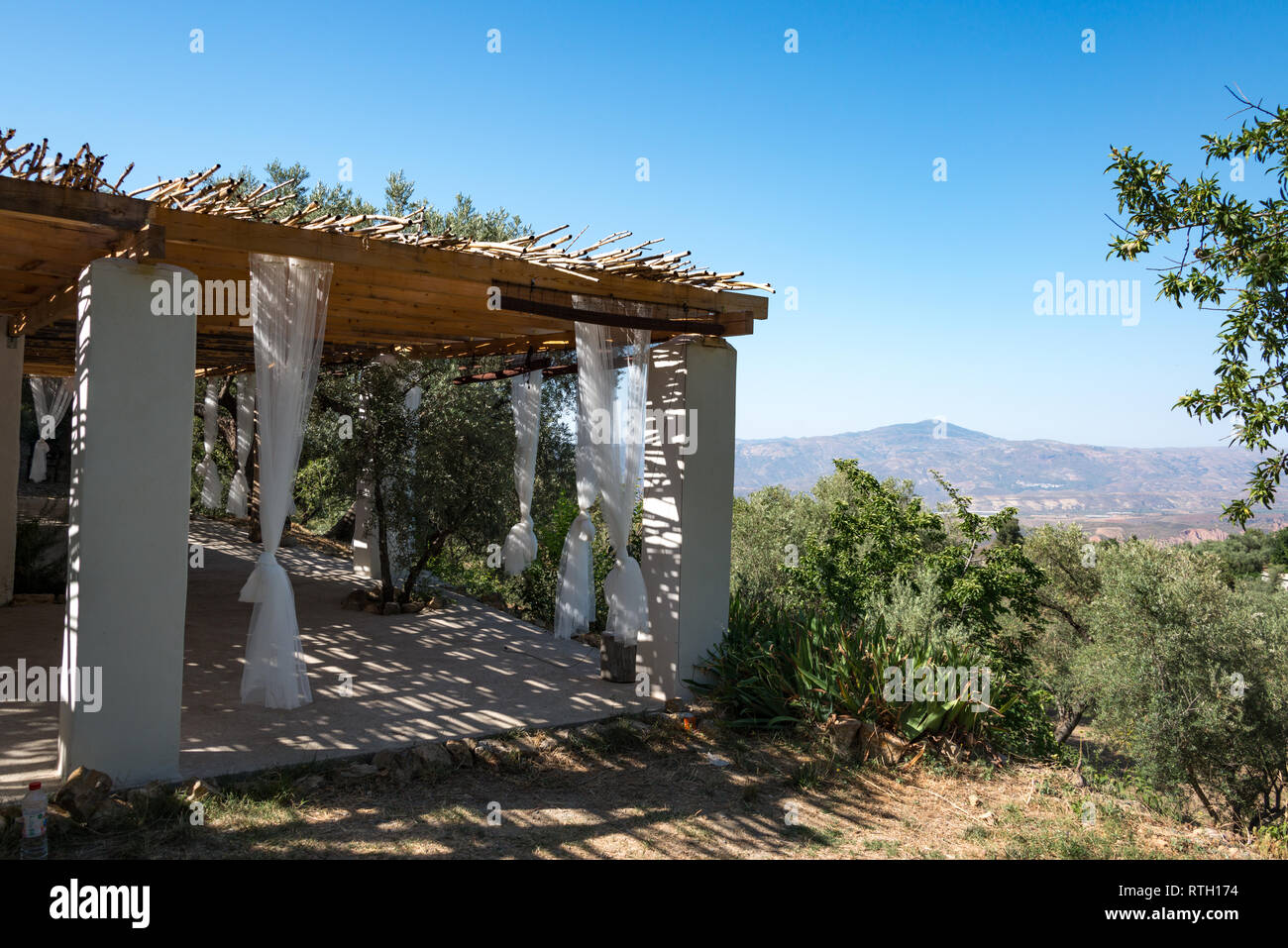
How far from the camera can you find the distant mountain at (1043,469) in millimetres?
70850

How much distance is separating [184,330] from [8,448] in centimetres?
536

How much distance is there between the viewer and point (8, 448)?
7852 millimetres

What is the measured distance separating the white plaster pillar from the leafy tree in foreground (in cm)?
992

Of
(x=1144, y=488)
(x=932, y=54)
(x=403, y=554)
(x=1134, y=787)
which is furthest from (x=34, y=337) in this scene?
(x=1144, y=488)

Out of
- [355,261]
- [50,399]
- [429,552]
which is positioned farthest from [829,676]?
[50,399]

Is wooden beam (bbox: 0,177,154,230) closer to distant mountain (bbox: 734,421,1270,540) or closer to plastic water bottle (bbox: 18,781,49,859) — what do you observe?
plastic water bottle (bbox: 18,781,49,859)

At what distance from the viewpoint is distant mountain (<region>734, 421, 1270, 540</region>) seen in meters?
70.9

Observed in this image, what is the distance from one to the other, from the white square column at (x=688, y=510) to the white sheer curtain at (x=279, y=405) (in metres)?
2.58

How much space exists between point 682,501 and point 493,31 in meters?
4.76

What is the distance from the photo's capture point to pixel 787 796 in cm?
461

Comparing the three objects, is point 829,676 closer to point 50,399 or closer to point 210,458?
point 210,458

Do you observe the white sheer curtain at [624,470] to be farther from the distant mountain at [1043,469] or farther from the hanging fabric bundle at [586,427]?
the distant mountain at [1043,469]

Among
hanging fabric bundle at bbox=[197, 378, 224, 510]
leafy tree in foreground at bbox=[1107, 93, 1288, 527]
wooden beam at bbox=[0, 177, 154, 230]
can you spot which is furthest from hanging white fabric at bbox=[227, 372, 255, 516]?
leafy tree in foreground at bbox=[1107, 93, 1288, 527]

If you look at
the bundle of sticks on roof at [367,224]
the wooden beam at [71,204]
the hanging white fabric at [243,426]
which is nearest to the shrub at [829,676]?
the bundle of sticks on roof at [367,224]
